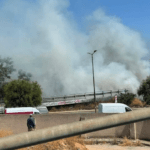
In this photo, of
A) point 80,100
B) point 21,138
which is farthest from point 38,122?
point 80,100

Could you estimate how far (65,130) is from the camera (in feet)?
3.64

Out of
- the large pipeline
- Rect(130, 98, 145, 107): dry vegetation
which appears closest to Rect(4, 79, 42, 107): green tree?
Rect(130, 98, 145, 107): dry vegetation

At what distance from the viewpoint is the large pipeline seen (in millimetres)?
1090

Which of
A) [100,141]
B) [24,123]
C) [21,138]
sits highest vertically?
[21,138]

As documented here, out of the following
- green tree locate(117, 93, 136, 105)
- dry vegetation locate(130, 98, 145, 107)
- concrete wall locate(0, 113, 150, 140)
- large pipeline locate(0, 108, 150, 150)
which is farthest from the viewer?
green tree locate(117, 93, 136, 105)

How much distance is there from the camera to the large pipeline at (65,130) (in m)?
1.09

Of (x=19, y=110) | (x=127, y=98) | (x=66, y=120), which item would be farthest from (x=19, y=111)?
(x=127, y=98)

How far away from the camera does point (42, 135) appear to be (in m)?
1.10

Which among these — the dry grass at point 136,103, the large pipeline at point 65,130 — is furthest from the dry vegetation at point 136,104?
the large pipeline at point 65,130

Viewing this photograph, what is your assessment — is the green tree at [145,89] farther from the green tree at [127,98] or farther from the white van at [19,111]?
the white van at [19,111]

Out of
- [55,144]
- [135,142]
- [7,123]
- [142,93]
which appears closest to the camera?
[55,144]

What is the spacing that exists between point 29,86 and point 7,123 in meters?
24.3

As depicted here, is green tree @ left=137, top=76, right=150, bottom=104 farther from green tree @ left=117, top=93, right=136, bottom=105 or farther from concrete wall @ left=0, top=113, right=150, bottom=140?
concrete wall @ left=0, top=113, right=150, bottom=140

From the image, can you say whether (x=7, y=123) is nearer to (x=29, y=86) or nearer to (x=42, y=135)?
(x=42, y=135)
